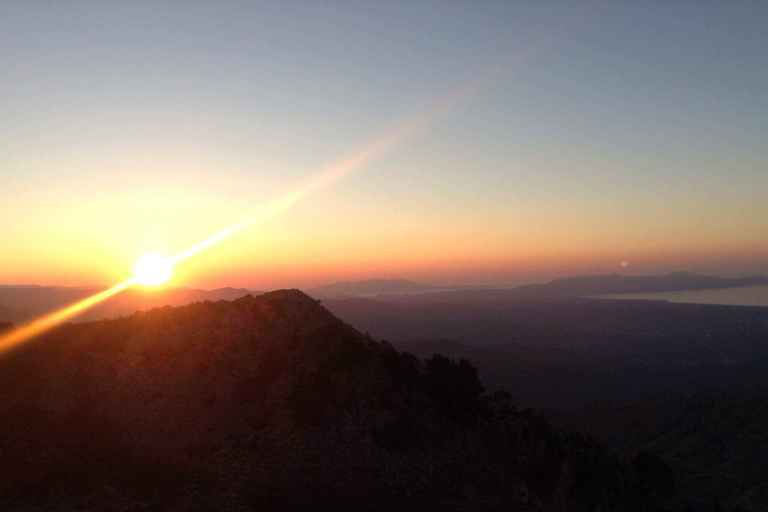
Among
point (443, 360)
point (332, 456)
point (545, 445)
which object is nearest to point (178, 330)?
point (332, 456)

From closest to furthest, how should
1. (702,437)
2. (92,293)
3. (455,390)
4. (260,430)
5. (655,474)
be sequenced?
(260,430)
(455,390)
(655,474)
(702,437)
(92,293)

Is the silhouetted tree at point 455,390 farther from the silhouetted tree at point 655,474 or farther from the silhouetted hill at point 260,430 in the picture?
the silhouetted tree at point 655,474

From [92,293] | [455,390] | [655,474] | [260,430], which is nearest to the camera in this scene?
[260,430]

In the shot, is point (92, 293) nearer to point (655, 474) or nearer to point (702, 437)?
point (702, 437)

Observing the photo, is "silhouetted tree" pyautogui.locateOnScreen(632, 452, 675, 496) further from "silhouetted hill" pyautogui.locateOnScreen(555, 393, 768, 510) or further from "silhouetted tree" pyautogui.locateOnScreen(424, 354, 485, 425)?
"silhouetted tree" pyautogui.locateOnScreen(424, 354, 485, 425)

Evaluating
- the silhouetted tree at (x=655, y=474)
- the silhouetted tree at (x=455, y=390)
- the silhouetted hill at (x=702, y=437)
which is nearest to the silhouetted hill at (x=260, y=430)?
the silhouetted tree at (x=455, y=390)

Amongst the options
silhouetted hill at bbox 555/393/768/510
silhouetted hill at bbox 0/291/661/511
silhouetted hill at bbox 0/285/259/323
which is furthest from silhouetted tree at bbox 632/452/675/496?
silhouetted hill at bbox 0/285/259/323

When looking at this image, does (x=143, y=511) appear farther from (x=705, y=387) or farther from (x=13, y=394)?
(x=705, y=387)

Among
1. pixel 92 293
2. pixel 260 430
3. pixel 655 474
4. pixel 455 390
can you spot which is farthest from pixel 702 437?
pixel 92 293
